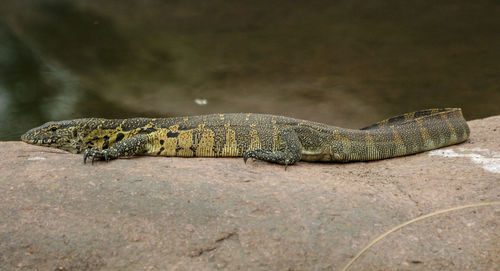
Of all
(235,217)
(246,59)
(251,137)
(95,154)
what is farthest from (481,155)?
(95,154)

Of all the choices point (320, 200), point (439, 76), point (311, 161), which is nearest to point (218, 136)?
point (311, 161)

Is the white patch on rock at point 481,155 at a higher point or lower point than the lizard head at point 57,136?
lower

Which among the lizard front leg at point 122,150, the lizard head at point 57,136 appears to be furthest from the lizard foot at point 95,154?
the lizard head at point 57,136

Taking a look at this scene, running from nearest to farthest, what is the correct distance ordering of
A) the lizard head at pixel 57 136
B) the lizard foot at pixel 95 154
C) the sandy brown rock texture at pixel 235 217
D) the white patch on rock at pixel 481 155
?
the sandy brown rock texture at pixel 235 217
the white patch on rock at pixel 481 155
the lizard foot at pixel 95 154
the lizard head at pixel 57 136

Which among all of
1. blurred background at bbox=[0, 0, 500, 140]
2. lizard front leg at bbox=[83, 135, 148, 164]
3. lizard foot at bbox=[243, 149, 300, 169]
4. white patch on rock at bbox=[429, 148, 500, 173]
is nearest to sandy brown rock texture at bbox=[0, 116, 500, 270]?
white patch on rock at bbox=[429, 148, 500, 173]

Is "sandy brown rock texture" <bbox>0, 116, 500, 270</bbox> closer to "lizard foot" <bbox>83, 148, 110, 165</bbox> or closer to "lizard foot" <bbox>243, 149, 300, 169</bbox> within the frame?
"lizard foot" <bbox>83, 148, 110, 165</bbox>

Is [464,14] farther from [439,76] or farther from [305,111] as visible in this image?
[305,111]

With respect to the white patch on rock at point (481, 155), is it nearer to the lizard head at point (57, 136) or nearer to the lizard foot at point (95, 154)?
the lizard foot at point (95, 154)
